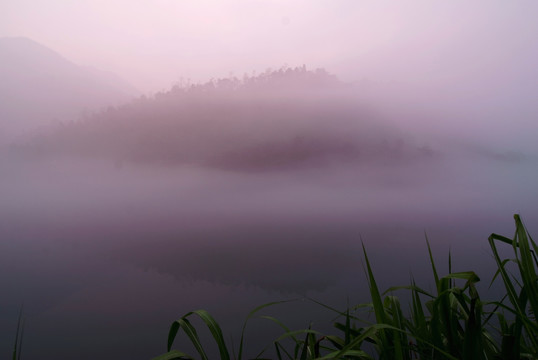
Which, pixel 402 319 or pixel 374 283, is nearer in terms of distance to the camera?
pixel 374 283

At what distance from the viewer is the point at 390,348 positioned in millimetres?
972

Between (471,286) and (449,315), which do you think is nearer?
(471,286)

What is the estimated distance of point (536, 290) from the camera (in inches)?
32.2

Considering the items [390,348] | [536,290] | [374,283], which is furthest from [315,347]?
[536,290]

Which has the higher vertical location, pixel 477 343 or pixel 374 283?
pixel 374 283

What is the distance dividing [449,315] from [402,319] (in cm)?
25

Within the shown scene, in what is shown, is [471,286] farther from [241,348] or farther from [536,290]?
[241,348]

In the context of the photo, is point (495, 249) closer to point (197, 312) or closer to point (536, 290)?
point (536, 290)

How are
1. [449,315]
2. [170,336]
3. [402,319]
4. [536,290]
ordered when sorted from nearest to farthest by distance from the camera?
[536,290]
[449,315]
[170,336]
[402,319]

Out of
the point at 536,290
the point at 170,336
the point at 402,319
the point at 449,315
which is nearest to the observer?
the point at 536,290

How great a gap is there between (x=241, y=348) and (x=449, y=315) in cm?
57

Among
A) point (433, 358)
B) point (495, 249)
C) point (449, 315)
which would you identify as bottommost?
point (433, 358)

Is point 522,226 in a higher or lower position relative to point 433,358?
higher

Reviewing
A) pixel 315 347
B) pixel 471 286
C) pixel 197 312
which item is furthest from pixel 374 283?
pixel 197 312
